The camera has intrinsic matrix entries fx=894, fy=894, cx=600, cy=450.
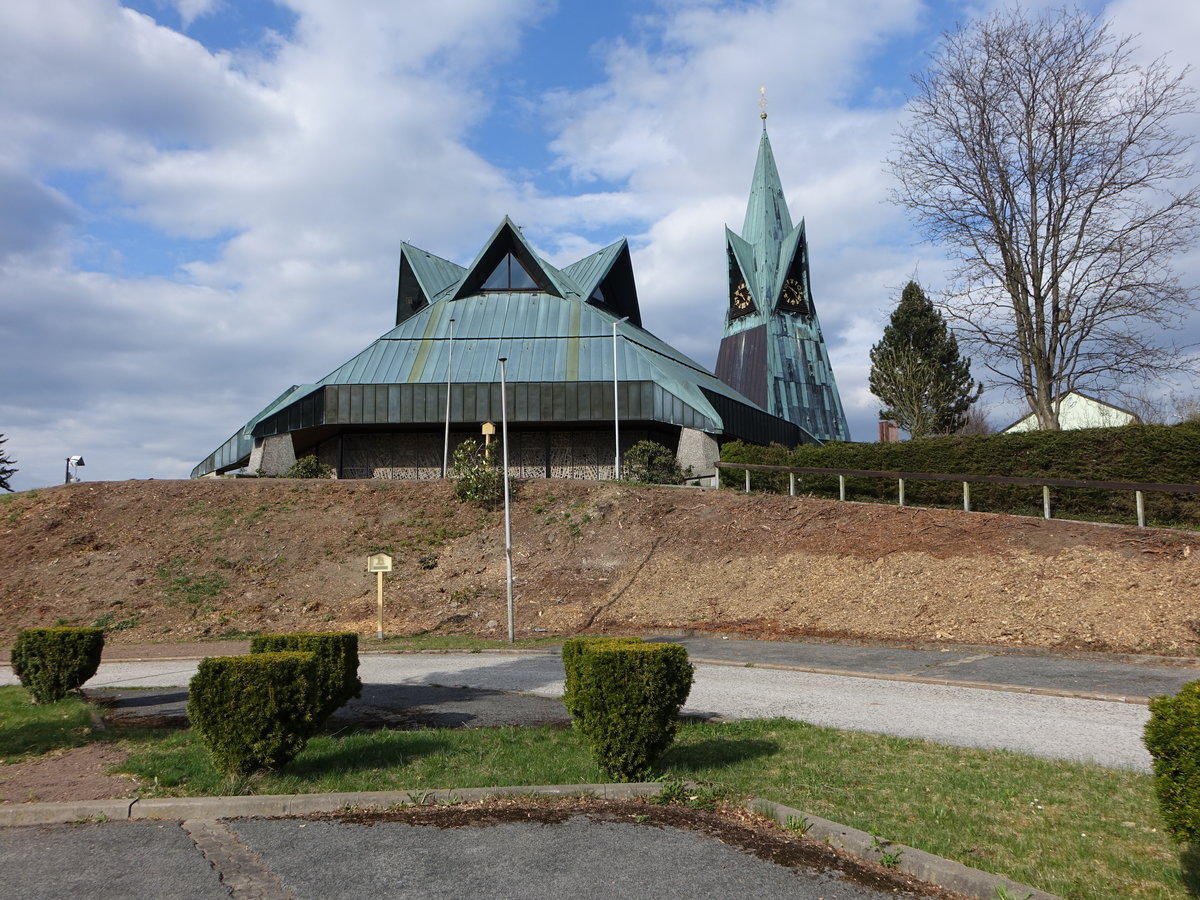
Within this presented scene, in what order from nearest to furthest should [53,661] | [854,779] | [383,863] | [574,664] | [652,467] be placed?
[383,863]
[854,779]
[574,664]
[53,661]
[652,467]

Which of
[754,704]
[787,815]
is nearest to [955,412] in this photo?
[754,704]

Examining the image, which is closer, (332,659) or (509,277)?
(332,659)

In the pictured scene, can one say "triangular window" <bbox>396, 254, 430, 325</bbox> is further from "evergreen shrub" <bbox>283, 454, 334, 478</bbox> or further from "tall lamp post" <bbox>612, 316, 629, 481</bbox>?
"evergreen shrub" <bbox>283, 454, 334, 478</bbox>

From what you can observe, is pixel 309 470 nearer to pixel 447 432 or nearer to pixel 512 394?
pixel 447 432

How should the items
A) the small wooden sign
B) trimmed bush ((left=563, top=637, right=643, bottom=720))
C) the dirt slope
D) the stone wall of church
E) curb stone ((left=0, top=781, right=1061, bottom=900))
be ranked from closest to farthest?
1. curb stone ((left=0, top=781, right=1061, bottom=900))
2. trimmed bush ((left=563, top=637, right=643, bottom=720))
3. the dirt slope
4. the small wooden sign
5. the stone wall of church

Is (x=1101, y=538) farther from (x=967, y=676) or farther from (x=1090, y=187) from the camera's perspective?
(x=1090, y=187)

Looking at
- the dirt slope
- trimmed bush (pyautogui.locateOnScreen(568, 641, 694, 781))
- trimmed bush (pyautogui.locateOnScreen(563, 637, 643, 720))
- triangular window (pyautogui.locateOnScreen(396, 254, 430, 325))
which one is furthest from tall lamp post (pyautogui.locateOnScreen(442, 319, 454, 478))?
trimmed bush (pyautogui.locateOnScreen(568, 641, 694, 781))

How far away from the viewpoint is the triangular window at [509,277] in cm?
4362

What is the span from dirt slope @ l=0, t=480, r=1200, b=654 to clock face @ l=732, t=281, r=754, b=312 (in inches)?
1022

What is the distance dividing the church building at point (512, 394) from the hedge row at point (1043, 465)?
9.71 metres

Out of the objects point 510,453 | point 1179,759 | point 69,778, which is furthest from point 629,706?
point 510,453

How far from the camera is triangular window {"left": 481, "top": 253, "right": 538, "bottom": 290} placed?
4362cm

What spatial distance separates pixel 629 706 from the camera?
651 cm

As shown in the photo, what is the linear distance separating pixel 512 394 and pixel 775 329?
19.7 metres
